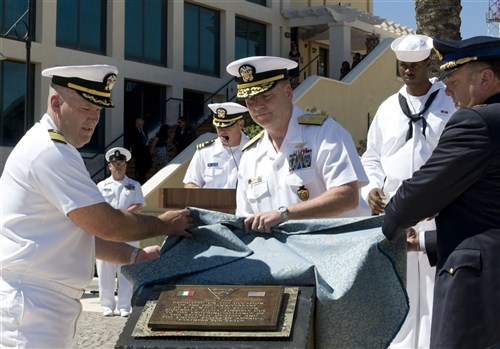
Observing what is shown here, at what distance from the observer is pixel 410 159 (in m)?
6.44

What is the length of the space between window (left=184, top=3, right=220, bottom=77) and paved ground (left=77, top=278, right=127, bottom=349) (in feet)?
51.0

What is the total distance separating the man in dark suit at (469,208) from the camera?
143 inches

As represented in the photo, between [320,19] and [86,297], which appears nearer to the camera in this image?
[86,297]

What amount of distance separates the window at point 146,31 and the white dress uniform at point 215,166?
16.9 metres

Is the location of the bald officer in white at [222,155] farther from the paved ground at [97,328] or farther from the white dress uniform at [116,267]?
the white dress uniform at [116,267]

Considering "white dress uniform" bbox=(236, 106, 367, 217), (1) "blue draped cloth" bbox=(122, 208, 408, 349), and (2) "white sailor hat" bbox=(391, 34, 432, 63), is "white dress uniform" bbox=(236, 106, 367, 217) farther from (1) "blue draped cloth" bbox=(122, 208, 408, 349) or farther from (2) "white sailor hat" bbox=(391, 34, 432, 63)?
(2) "white sailor hat" bbox=(391, 34, 432, 63)

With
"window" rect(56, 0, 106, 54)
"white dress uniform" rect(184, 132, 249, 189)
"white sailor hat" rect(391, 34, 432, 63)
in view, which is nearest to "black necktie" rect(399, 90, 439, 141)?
"white sailor hat" rect(391, 34, 432, 63)

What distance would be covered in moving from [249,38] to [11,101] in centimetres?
1044

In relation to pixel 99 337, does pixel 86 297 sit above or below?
below

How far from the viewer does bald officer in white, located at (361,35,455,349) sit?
6293mm

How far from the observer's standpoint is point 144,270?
14.4 feet

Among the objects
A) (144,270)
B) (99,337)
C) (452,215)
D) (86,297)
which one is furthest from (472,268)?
(86,297)

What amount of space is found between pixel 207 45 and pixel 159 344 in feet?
83.8

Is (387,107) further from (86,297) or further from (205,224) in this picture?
(86,297)
